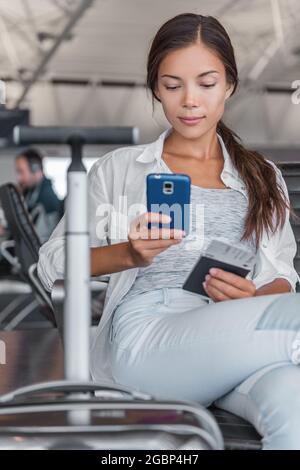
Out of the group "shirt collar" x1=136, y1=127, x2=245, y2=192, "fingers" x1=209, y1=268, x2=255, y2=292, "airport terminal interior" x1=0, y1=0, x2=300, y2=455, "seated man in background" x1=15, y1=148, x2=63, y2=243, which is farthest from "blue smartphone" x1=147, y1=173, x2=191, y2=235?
"seated man in background" x1=15, y1=148, x2=63, y2=243

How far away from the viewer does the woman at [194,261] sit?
1.29 metres

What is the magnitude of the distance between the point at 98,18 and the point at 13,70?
3387mm

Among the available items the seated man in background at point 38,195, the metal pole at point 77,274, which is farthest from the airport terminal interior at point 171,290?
the seated man in background at point 38,195

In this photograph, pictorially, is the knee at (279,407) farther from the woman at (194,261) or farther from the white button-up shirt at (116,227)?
the white button-up shirt at (116,227)

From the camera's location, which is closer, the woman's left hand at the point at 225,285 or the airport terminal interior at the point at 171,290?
the airport terminal interior at the point at 171,290

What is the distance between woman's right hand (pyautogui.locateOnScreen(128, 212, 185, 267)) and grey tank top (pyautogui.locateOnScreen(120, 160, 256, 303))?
10.1 inches

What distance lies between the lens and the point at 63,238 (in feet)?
5.07

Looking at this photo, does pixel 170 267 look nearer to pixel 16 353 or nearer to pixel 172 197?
pixel 172 197

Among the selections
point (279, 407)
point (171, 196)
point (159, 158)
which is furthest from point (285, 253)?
point (279, 407)

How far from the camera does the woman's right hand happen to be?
4.26ft

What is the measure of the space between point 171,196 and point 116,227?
0.30 metres
